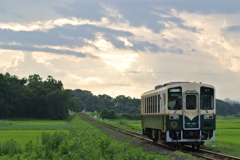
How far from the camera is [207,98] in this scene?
20.7 m

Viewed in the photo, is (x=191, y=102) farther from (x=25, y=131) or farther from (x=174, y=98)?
(x=25, y=131)

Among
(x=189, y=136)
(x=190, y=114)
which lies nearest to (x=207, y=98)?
(x=190, y=114)

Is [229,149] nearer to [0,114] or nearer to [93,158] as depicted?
[93,158]

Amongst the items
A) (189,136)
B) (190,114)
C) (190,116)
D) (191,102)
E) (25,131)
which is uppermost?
(191,102)

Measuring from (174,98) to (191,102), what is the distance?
35.4 inches

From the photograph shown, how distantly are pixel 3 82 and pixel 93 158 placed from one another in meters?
88.1

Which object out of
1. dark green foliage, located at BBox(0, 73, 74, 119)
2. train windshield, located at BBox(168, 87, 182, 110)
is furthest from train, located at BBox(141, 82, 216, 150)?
dark green foliage, located at BBox(0, 73, 74, 119)

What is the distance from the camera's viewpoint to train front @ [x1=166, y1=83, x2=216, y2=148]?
802 inches

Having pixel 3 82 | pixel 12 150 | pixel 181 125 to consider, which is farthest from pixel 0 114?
pixel 181 125

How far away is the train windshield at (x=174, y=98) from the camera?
20.5 m

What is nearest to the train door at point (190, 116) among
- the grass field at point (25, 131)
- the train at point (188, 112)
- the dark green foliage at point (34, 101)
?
the train at point (188, 112)

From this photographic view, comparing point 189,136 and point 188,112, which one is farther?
point 189,136

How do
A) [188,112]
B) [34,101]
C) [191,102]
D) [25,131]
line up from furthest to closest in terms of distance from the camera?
1. [34,101]
2. [25,131]
3. [191,102]
4. [188,112]

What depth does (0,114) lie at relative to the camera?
96.0 metres
